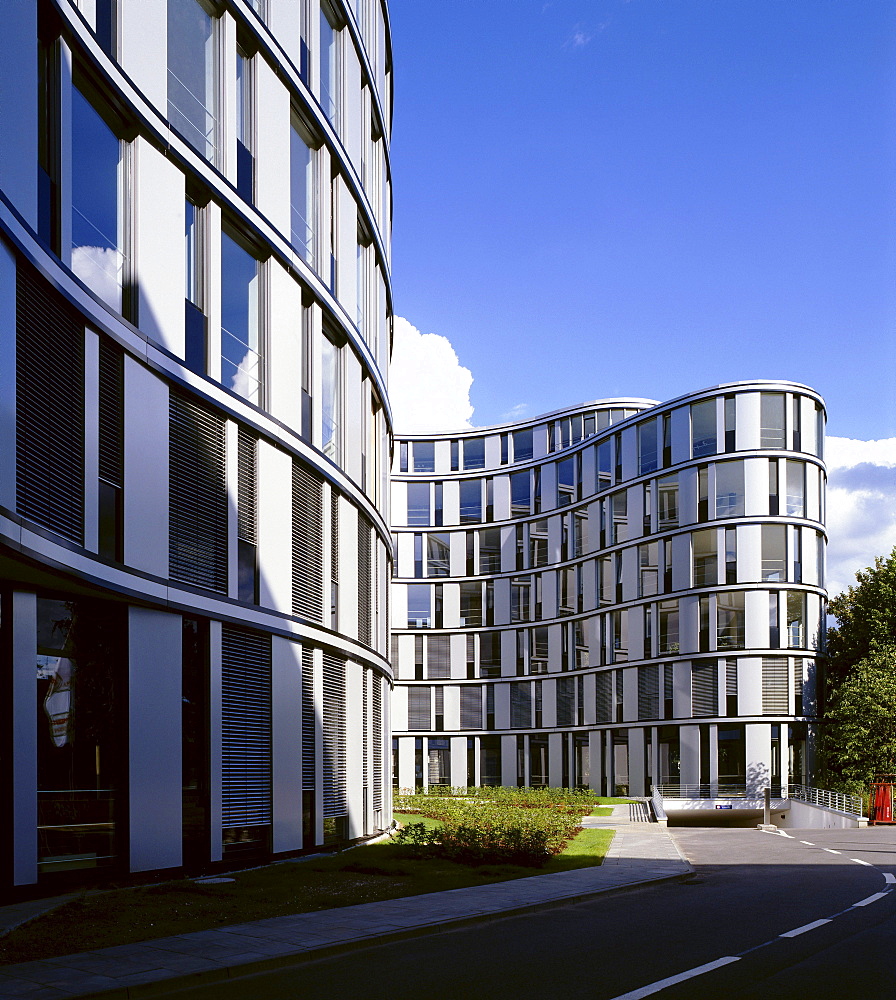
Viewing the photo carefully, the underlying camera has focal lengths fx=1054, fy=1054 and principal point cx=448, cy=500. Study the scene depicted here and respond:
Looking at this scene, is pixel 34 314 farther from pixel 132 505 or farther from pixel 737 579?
pixel 737 579

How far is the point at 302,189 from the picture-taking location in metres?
24.4

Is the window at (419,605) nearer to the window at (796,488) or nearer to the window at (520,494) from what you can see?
the window at (520,494)

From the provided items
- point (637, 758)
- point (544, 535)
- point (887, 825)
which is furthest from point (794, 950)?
point (544, 535)

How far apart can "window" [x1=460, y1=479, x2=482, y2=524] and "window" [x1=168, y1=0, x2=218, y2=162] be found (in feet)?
179

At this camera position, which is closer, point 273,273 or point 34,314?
point 34,314

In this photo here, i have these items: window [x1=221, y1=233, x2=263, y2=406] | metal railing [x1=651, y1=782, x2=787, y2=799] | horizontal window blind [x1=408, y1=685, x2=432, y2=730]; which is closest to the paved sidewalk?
window [x1=221, y1=233, x2=263, y2=406]

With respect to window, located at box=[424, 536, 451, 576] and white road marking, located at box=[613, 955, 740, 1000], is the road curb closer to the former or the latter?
white road marking, located at box=[613, 955, 740, 1000]

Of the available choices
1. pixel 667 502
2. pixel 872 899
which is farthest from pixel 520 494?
pixel 872 899

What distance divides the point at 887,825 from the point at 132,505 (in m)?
37.1

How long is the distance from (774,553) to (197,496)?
39.4m

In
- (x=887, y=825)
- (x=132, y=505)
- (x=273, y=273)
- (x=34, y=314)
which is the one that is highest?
(x=273, y=273)

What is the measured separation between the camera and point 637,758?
55906mm

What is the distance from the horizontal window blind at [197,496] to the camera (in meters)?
18.1

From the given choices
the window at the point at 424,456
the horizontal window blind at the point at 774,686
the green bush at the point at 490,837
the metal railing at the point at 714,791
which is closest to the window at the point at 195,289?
the green bush at the point at 490,837
